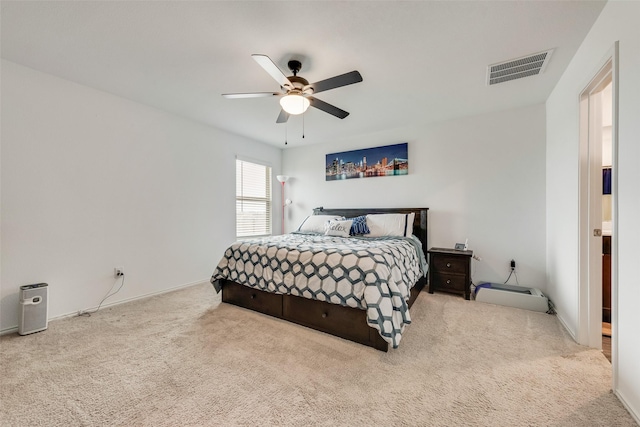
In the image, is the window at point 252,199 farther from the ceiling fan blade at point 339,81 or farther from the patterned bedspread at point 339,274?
the ceiling fan blade at point 339,81

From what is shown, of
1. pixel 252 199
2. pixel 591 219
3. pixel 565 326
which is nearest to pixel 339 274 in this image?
pixel 591 219

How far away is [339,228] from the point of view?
3.70 m

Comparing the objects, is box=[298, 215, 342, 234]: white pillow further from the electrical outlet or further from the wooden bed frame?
the electrical outlet

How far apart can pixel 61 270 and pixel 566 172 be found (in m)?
5.07

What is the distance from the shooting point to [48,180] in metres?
2.52

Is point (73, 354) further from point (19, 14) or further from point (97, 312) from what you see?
point (19, 14)

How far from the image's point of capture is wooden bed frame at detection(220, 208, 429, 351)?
2.10m

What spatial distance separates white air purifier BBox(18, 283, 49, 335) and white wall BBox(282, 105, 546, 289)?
4077 mm

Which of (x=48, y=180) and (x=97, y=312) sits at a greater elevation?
(x=48, y=180)

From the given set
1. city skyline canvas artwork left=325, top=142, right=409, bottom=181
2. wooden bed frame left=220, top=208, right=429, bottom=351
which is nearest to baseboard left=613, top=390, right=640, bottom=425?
wooden bed frame left=220, top=208, right=429, bottom=351

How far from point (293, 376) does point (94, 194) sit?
289 cm

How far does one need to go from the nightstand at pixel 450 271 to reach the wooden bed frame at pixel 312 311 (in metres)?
0.28

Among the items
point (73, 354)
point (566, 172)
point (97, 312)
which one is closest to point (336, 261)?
point (73, 354)

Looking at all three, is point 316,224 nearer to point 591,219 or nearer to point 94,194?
point 94,194
